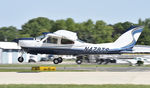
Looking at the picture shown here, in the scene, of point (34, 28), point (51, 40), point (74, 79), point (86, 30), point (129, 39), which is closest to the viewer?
point (51, 40)

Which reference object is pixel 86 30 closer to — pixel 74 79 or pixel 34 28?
pixel 34 28

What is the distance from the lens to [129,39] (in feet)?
98.6

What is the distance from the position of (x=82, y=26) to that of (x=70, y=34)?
88.3 meters

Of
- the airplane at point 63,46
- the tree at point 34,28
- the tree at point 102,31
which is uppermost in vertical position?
the tree at point 34,28

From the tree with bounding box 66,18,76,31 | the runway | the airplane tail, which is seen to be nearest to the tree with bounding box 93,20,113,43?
the tree with bounding box 66,18,76,31

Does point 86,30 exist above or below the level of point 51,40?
above

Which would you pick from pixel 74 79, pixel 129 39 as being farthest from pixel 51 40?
pixel 129 39

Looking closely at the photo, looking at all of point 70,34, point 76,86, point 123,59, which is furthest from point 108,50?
point 123,59

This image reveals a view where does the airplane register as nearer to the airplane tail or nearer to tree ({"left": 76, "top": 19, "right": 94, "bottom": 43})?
the airplane tail

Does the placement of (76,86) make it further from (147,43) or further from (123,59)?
(147,43)

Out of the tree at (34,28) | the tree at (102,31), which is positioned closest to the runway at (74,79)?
the tree at (102,31)

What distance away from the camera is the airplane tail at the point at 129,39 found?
29.4 meters

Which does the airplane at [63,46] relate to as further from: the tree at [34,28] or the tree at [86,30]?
the tree at [34,28]

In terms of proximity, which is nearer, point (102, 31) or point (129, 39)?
point (129, 39)
